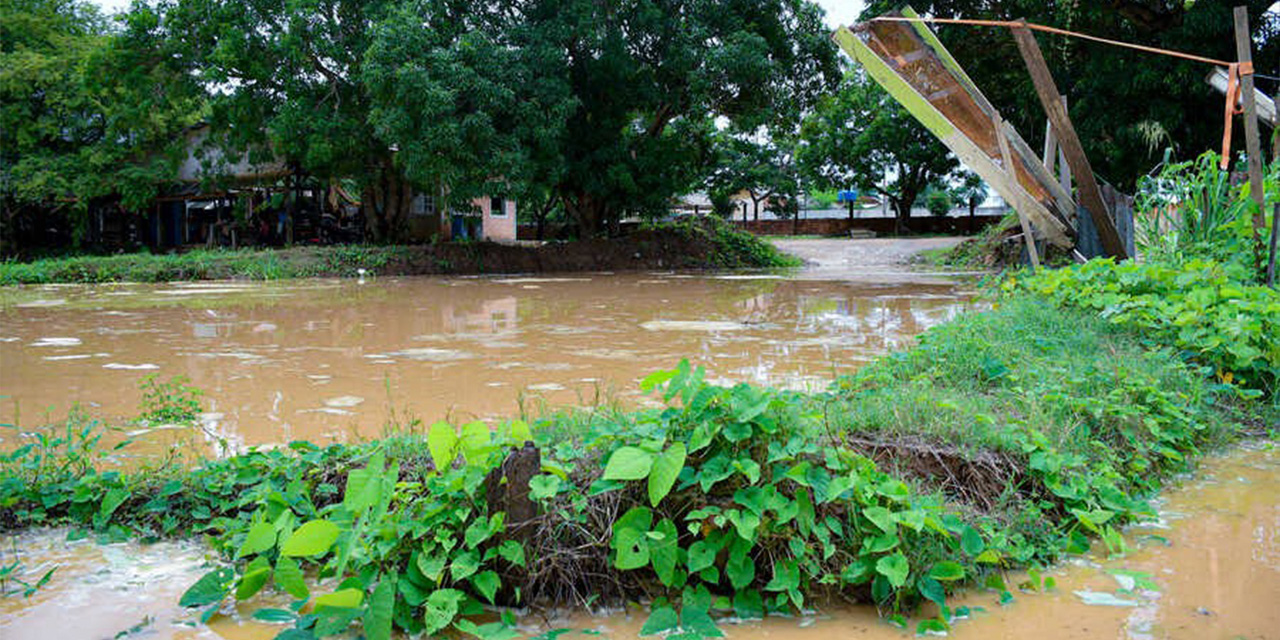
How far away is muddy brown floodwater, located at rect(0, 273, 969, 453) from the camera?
15.9 ft

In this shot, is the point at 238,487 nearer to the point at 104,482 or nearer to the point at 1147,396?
the point at 104,482

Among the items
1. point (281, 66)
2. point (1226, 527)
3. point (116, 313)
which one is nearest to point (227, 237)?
point (281, 66)

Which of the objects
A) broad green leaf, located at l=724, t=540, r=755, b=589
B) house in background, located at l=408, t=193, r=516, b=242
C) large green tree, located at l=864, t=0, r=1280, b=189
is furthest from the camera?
house in background, located at l=408, t=193, r=516, b=242

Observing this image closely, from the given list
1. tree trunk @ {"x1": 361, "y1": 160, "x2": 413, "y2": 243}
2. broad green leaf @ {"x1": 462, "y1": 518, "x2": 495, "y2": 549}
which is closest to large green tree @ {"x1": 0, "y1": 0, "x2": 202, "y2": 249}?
tree trunk @ {"x1": 361, "y1": 160, "x2": 413, "y2": 243}

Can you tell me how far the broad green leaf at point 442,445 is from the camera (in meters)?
2.42

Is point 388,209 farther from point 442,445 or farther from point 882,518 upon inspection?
point 882,518

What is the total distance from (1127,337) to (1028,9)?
12311 millimetres

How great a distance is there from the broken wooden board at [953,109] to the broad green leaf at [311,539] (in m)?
6.99

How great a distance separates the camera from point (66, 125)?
2367cm

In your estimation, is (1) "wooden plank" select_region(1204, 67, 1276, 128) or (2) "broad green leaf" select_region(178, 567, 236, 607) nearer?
(2) "broad green leaf" select_region(178, 567, 236, 607)

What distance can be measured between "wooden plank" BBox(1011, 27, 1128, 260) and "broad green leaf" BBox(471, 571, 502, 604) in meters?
6.47

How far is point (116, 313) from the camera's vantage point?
404 inches

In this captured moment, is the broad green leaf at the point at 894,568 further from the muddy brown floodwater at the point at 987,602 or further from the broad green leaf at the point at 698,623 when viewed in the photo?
the broad green leaf at the point at 698,623

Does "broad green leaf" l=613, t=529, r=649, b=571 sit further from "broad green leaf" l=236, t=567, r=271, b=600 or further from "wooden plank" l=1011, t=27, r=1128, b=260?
"wooden plank" l=1011, t=27, r=1128, b=260
